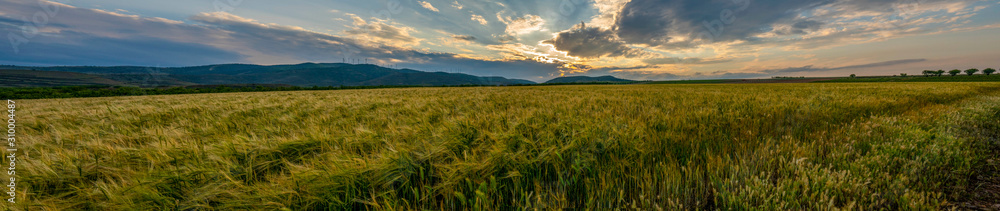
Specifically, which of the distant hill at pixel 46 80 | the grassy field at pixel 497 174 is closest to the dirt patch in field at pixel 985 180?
the grassy field at pixel 497 174

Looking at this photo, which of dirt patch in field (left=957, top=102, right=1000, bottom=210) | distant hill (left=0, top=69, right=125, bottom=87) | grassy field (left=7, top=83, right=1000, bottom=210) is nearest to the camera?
grassy field (left=7, top=83, right=1000, bottom=210)

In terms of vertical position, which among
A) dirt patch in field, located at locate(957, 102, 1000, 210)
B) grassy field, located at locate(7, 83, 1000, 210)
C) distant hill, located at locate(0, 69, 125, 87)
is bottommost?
dirt patch in field, located at locate(957, 102, 1000, 210)

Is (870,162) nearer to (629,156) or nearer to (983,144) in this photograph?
(629,156)

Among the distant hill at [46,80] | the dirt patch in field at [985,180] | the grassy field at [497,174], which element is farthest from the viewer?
the distant hill at [46,80]

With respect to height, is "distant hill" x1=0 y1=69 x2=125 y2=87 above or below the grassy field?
above

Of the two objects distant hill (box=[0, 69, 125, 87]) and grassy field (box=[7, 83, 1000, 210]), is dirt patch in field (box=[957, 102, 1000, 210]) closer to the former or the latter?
grassy field (box=[7, 83, 1000, 210])

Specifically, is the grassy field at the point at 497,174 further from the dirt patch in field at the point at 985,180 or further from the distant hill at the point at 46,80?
the distant hill at the point at 46,80

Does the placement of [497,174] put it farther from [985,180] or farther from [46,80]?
[46,80]

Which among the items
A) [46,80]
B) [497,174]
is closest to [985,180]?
[497,174]

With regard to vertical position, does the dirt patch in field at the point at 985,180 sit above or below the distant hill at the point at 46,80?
below

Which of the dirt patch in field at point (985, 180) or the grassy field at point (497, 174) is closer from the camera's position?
the grassy field at point (497, 174)

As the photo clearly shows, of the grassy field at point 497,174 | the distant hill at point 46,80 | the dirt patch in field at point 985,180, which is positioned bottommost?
the dirt patch in field at point 985,180

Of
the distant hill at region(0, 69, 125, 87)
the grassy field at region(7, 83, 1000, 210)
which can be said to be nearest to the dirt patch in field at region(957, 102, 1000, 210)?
the grassy field at region(7, 83, 1000, 210)

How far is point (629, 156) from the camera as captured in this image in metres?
2.54
